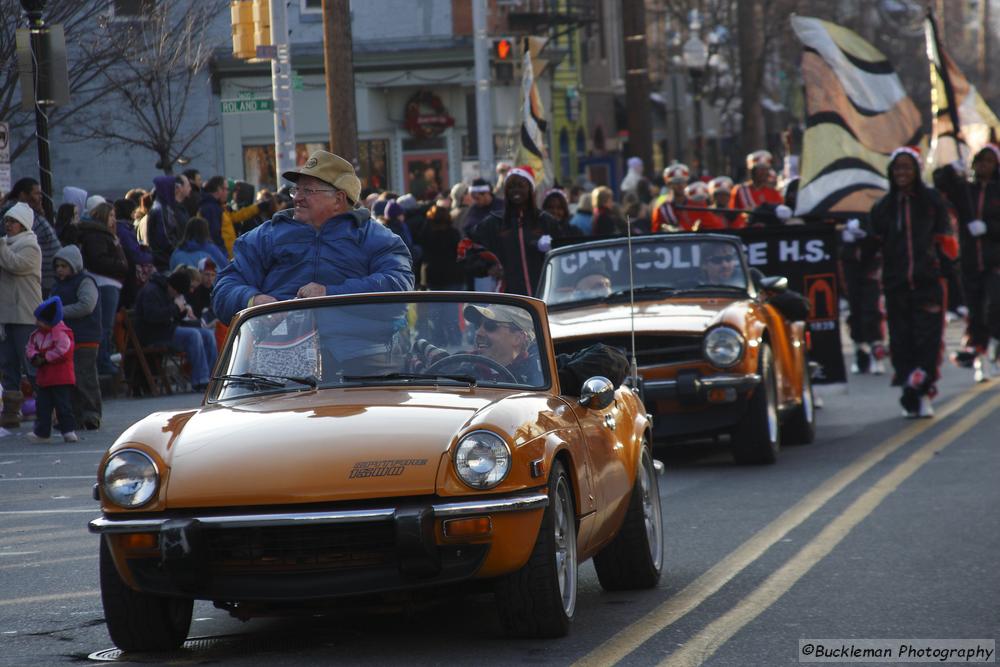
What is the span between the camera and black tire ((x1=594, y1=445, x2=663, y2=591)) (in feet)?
26.4

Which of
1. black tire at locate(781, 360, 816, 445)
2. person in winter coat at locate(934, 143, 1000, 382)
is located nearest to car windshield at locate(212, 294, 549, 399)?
black tire at locate(781, 360, 816, 445)

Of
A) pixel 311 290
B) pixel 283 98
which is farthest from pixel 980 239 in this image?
pixel 311 290

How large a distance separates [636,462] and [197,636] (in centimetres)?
202

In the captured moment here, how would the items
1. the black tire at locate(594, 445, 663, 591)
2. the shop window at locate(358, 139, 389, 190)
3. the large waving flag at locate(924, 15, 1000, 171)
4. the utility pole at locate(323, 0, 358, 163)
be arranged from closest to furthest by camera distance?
the black tire at locate(594, 445, 663, 591) → the utility pole at locate(323, 0, 358, 163) → the large waving flag at locate(924, 15, 1000, 171) → the shop window at locate(358, 139, 389, 190)

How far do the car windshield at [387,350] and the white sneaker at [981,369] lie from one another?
12.3 metres

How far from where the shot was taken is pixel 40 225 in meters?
Answer: 16.5

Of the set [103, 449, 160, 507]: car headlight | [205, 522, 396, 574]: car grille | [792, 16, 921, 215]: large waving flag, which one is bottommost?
[205, 522, 396, 574]: car grille

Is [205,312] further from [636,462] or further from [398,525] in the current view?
[398,525]

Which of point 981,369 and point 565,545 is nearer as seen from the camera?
point 565,545

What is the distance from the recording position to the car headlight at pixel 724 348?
12930 mm

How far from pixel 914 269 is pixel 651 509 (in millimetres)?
8128

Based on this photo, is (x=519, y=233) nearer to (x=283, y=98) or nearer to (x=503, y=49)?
(x=283, y=98)

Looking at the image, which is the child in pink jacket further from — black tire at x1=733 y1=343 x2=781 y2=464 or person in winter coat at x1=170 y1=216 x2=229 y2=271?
black tire at x1=733 y1=343 x2=781 y2=464

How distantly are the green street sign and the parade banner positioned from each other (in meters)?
4.87
